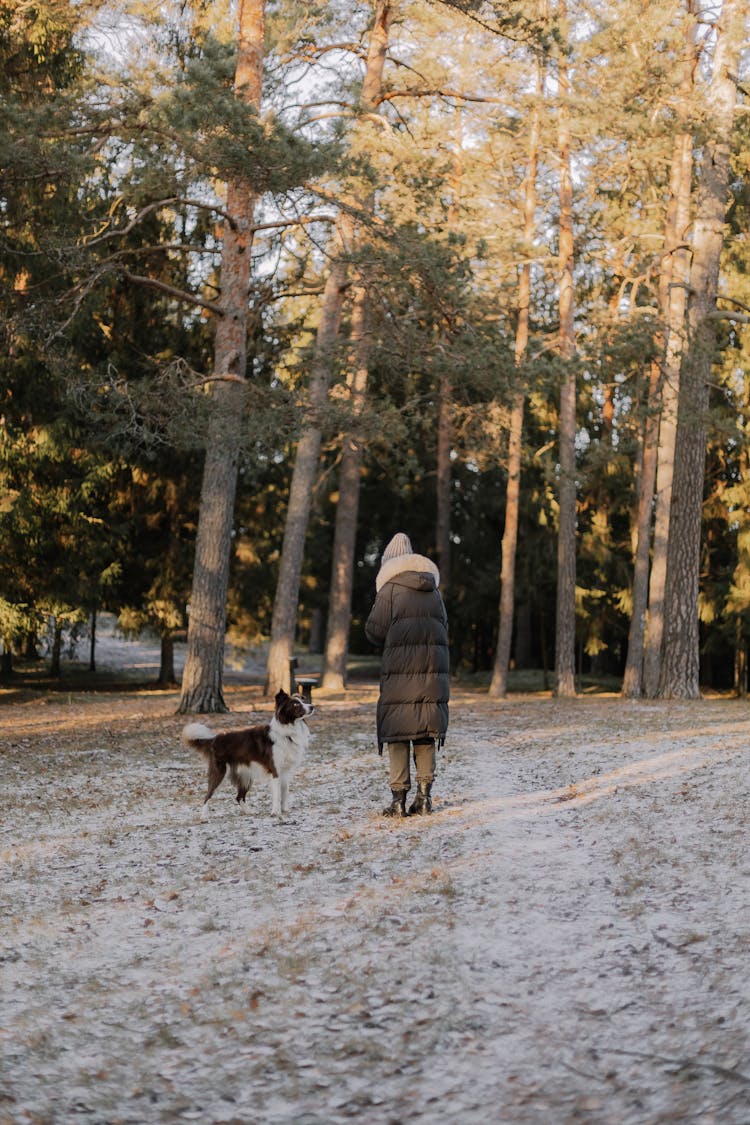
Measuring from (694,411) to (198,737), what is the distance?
13.6m

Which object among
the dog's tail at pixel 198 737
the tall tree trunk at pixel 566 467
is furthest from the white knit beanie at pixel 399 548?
the tall tree trunk at pixel 566 467

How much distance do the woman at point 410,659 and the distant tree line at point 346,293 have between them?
23.3ft

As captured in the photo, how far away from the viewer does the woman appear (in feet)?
27.6

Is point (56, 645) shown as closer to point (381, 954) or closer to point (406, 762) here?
point (406, 762)

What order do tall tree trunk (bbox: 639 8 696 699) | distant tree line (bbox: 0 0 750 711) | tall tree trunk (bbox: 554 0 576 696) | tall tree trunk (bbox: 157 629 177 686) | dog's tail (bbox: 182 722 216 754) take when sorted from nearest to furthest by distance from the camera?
dog's tail (bbox: 182 722 216 754), distant tree line (bbox: 0 0 750 711), tall tree trunk (bbox: 639 8 696 699), tall tree trunk (bbox: 554 0 576 696), tall tree trunk (bbox: 157 629 177 686)

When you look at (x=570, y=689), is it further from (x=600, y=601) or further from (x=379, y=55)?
(x=379, y=55)

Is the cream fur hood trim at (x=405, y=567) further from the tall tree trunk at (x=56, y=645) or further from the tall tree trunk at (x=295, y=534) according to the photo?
the tall tree trunk at (x=56, y=645)

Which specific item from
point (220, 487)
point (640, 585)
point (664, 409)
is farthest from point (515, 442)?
point (220, 487)

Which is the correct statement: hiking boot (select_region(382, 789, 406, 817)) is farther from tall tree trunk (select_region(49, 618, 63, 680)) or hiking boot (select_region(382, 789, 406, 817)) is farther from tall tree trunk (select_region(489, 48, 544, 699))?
tall tree trunk (select_region(49, 618, 63, 680))

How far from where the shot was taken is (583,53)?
62.4 feet

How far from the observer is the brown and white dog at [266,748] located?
8.88 metres

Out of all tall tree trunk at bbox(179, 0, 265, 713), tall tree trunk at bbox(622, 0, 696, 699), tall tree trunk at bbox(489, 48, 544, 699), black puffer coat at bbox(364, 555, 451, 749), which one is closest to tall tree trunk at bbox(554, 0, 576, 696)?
tall tree trunk at bbox(489, 48, 544, 699)

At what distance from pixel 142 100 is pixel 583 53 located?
8.42 metres

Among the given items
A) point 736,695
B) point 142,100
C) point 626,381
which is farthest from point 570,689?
point 142,100
